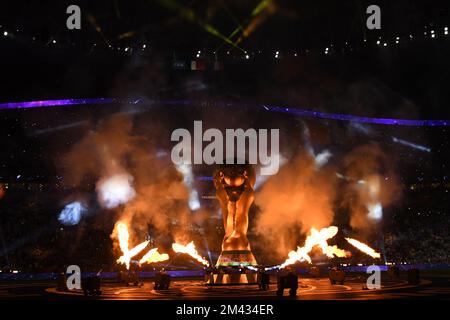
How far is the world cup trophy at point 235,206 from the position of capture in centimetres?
2969

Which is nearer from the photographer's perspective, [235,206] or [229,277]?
[229,277]

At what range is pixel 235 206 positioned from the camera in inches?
1202

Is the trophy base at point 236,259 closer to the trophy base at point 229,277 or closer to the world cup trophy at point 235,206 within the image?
the world cup trophy at point 235,206


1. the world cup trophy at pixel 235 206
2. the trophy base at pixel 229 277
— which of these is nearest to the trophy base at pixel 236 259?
the world cup trophy at pixel 235 206

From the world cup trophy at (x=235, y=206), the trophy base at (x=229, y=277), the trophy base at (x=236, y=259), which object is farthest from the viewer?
the world cup trophy at (x=235, y=206)

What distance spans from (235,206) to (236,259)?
9.62 ft

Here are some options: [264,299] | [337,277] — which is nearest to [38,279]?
[337,277]

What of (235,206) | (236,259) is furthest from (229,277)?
(235,206)

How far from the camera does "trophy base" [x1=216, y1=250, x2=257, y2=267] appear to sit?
29.3m

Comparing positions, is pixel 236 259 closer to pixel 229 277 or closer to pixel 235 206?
pixel 229 277
